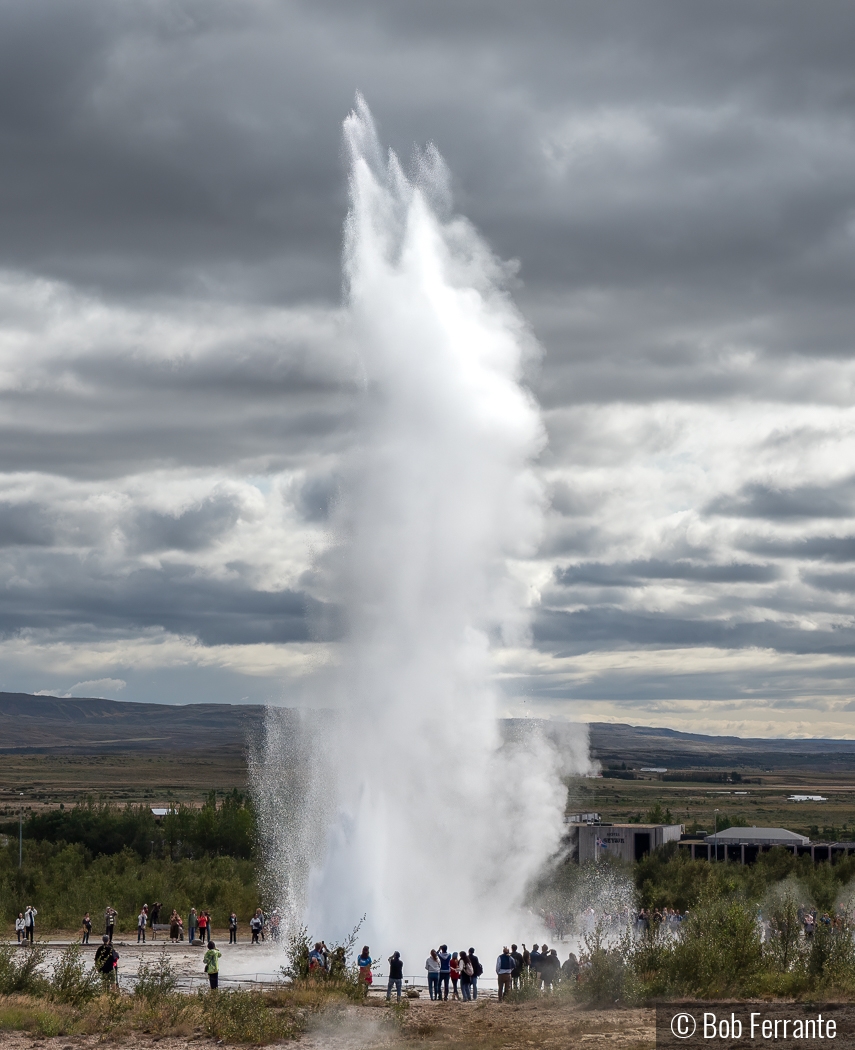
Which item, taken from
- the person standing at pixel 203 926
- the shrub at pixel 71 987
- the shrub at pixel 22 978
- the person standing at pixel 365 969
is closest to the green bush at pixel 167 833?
the person standing at pixel 203 926

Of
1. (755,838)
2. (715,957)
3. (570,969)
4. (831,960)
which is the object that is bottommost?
(570,969)

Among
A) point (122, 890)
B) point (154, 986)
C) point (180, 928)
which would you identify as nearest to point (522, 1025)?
point (154, 986)

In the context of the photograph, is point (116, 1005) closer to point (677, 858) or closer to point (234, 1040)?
point (234, 1040)

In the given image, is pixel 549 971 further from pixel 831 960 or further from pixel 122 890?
pixel 122 890

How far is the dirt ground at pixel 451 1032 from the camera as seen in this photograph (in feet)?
91.9

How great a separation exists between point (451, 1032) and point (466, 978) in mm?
5255

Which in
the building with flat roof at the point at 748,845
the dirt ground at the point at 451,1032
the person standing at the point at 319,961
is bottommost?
the dirt ground at the point at 451,1032

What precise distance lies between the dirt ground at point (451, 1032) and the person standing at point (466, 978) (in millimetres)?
1831

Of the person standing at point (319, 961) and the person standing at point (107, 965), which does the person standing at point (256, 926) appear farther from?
the person standing at point (107, 965)

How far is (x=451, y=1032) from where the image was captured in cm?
2958

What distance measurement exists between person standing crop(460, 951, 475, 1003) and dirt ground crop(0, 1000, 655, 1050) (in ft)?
6.01

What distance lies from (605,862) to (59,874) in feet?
98.2

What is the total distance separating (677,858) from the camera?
7838 centimetres

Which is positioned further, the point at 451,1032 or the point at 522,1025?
the point at 522,1025
